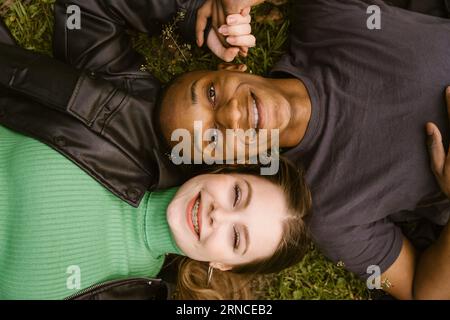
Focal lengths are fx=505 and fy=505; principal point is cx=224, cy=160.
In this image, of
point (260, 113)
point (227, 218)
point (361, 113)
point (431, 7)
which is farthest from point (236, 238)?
point (431, 7)

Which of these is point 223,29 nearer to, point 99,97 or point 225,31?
point 225,31

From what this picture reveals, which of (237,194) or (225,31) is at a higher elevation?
(225,31)

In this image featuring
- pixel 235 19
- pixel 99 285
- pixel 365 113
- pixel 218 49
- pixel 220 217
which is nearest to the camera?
pixel 220 217

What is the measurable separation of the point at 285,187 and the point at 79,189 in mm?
1058

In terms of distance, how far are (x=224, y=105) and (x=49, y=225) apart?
3.43 ft

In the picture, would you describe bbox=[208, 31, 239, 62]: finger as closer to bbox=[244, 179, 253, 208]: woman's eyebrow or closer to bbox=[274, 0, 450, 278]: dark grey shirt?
bbox=[274, 0, 450, 278]: dark grey shirt

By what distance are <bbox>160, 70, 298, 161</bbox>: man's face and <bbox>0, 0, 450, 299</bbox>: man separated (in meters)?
0.05

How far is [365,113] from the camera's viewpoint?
285cm

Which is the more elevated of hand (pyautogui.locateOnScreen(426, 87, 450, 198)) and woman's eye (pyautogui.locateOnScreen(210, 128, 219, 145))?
woman's eye (pyautogui.locateOnScreen(210, 128, 219, 145))

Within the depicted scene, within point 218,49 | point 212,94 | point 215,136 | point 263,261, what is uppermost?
point 218,49

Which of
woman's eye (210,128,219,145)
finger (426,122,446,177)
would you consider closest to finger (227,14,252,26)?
woman's eye (210,128,219,145)

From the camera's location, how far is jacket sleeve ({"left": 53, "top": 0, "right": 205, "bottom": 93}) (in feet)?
9.08

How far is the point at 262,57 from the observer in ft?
10.9

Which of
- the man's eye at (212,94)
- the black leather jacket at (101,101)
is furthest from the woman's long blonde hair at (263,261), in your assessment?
the man's eye at (212,94)
